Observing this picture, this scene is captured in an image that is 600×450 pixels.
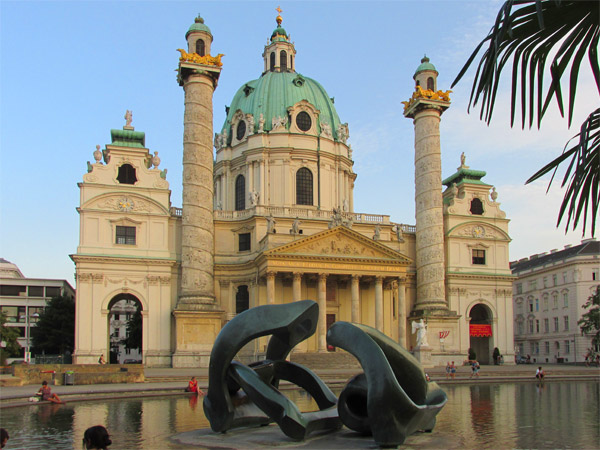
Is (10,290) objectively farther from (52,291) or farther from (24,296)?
(52,291)

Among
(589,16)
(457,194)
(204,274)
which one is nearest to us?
(589,16)

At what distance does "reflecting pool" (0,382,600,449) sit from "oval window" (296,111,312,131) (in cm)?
4024

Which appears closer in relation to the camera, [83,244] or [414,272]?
[83,244]

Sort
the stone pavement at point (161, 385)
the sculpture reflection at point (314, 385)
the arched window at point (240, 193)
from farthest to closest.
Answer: the arched window at point (240, 193), the stone pavement at point (161, 385), the sculpture reflection at point (314, 385)

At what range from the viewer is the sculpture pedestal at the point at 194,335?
45.3m

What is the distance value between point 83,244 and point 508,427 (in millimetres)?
38991

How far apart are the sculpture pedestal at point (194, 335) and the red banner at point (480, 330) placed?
23.1 meters

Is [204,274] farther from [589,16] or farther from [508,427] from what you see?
[589,16]

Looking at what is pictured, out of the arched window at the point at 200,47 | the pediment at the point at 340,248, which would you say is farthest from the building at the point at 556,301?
the arched window at the point at 200,47

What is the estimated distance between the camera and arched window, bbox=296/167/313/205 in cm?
6019

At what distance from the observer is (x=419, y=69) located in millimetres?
55656

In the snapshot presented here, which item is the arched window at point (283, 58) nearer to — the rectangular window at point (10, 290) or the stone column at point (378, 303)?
the stone column at point (378, 303)

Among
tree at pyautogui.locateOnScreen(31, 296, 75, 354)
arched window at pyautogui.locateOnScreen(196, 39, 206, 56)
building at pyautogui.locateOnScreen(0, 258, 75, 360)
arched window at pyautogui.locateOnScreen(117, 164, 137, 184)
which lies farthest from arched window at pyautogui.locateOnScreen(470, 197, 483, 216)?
building at pyautogui.locateOnScreen(0, 258, 75, 360)

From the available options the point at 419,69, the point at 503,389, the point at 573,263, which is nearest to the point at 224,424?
the point at 503,389
